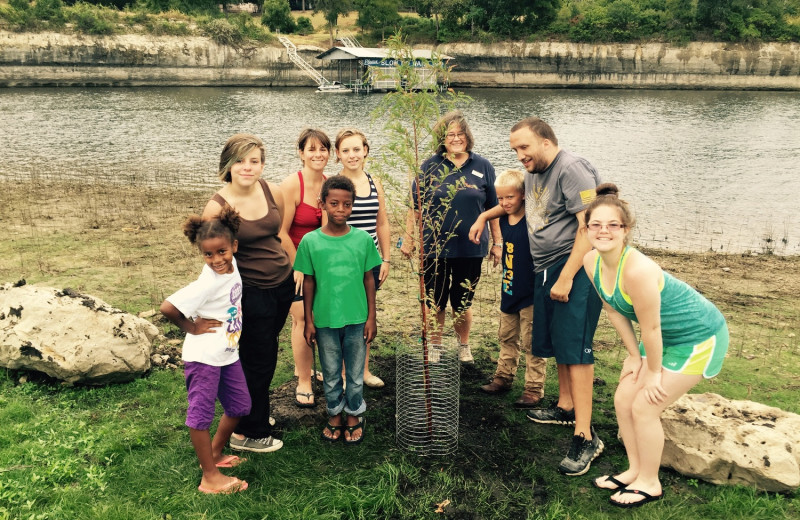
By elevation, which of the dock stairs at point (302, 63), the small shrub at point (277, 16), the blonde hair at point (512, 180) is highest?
the small shrub at point (277, 16)

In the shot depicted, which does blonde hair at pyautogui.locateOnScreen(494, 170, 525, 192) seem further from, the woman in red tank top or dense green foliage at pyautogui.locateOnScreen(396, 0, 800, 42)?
dense green foliage at pyautogui.locateOnScreen(396, 0, 800, 42)

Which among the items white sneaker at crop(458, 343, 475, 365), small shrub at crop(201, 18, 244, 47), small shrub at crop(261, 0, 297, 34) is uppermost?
small shrub at crop(261, 0, 297, 34)

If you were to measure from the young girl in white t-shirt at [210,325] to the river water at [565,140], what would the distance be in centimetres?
120

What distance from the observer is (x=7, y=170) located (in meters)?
20.3

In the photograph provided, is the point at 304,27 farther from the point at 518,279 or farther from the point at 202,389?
the point at 202,389

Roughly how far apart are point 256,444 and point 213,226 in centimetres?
181

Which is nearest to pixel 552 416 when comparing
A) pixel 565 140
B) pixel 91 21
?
pixel 565 140

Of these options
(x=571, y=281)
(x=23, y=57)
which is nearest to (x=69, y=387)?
(x=571, y=281)

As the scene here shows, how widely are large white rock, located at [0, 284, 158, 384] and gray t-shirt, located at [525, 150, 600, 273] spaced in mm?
3826

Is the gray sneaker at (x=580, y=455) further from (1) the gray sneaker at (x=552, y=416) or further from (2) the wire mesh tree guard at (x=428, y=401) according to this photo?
(2) the wire mesh tree guard at (x=428, y=401)

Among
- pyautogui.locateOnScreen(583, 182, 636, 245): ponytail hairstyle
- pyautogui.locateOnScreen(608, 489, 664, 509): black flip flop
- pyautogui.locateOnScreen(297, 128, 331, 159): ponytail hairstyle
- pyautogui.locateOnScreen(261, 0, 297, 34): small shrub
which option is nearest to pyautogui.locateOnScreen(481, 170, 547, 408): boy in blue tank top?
pyautogui.locateOnScreen(583, 182, 636, 245): ponytail hairstyle

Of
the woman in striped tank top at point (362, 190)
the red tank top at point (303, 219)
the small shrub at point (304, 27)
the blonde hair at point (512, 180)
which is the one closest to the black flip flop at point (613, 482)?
the woman in striped tank top at point (362, 190)

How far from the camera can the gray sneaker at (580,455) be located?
462cm

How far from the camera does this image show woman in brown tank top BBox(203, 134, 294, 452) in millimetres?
4504
